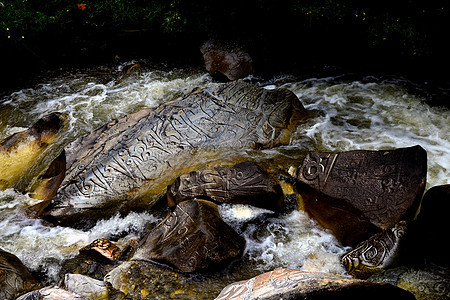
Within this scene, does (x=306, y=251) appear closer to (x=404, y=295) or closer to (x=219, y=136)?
(x=404, y=295)

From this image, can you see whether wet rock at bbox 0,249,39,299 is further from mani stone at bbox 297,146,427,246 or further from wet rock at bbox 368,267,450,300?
wet rock at bbox 368,267,450,300

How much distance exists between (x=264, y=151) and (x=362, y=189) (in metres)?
1.38

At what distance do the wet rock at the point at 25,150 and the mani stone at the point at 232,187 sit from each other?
2.25 m

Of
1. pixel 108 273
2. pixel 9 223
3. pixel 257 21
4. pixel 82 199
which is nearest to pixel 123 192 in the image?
pixel 82 199

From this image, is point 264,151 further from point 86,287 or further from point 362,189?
point 86,287

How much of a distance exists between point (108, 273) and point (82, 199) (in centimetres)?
107

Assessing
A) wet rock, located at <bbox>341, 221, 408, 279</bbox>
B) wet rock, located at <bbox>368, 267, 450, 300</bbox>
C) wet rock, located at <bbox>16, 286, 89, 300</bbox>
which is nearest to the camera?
wet rock, located at <bbox>368, 267, 450, 300</bbox>

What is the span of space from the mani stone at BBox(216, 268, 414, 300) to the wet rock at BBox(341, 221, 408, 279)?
0.72 meters

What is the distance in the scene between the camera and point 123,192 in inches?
134

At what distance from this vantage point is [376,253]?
229 cm

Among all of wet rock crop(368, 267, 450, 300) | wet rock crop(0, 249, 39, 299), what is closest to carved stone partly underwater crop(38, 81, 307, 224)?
wet rock crop(0, 249, 39, 299)

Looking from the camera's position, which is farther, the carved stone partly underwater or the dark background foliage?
the dark background foliage

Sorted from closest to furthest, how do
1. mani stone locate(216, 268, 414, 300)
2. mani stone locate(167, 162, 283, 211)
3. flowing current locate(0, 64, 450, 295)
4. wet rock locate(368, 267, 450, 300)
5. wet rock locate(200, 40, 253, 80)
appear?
mani stone locate(216, 268, 414, 300) → wet rock locate(368, 267, 450, 300) → flowing current locate(0, 64, 450, 295) → mani stone locate(167, 162, 283, 211) → wet rock locate(200, 40, 253, 80)

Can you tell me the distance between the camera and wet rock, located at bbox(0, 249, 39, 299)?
2.43 metres
